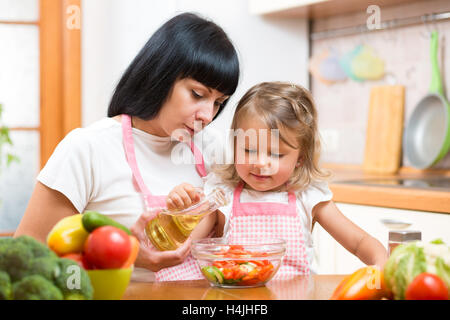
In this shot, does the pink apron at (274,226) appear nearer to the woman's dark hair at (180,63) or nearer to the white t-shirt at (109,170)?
the white t-shirt at (109,170)

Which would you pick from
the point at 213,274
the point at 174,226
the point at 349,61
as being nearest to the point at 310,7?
the point at 349,61

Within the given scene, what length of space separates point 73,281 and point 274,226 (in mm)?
764

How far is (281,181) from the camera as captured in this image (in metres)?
1.41

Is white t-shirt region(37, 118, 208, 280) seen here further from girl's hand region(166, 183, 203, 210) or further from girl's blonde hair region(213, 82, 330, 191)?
girl's hand region(166, 183, 203, 210)

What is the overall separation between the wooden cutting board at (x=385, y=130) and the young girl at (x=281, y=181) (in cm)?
137

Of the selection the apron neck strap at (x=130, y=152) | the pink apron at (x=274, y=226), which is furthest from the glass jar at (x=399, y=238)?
the apron neck strap at (x=130, y=152)

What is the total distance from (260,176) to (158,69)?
1.11ft

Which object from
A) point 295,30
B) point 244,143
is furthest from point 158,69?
point 295,30

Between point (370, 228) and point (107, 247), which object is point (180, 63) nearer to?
point (107, 247)

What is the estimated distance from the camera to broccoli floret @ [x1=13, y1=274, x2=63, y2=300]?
0.70 m

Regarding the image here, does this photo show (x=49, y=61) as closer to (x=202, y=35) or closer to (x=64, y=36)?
(x=64, y=36)

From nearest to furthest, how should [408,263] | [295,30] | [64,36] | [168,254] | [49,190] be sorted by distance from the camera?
1. [408,263]
2. [168,254]
3. [49,190]
4. [64,36]
5. [295,30]

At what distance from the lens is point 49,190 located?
4.50ft

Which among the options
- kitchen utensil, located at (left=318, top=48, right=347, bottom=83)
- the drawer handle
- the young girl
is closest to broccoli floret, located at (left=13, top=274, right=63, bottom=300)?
the young girl
